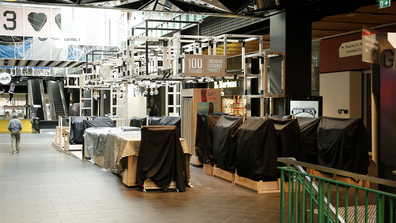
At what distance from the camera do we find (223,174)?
890cm

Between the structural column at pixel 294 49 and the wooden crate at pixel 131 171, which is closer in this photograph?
the wooden crate at pixel 131 171

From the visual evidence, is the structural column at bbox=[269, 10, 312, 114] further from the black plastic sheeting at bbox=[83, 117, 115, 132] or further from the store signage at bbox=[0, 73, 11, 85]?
the store signage at bbox=[0, 73, 11, 85]

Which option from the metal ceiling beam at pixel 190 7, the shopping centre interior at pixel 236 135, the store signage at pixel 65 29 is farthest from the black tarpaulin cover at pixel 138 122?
the metal ceiling beam at pixel 190 7

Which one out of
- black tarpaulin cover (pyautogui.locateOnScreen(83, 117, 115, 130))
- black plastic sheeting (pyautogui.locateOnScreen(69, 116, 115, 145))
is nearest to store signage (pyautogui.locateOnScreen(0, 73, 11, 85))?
black plastic sheeting (pyautogui.locateOnScreen(69, 116, 115, 145))

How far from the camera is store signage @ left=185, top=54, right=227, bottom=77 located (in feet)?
31.5

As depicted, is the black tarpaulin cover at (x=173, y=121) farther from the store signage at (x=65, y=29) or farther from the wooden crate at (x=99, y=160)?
the store signage at (x=65, y=29)

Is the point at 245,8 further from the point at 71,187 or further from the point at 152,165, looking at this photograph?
the point at 71,187

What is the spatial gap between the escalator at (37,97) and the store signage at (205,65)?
82.1 feet

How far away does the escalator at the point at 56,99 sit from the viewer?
33.2 meters

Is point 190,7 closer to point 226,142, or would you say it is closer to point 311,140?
point 226,142

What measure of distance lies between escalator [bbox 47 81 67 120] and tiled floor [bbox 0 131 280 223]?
2407 cm

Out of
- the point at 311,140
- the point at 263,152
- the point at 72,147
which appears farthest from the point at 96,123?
the point at 311,140

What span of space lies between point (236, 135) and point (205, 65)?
2098 mm

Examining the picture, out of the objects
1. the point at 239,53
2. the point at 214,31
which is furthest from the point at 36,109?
the point at 214,31
